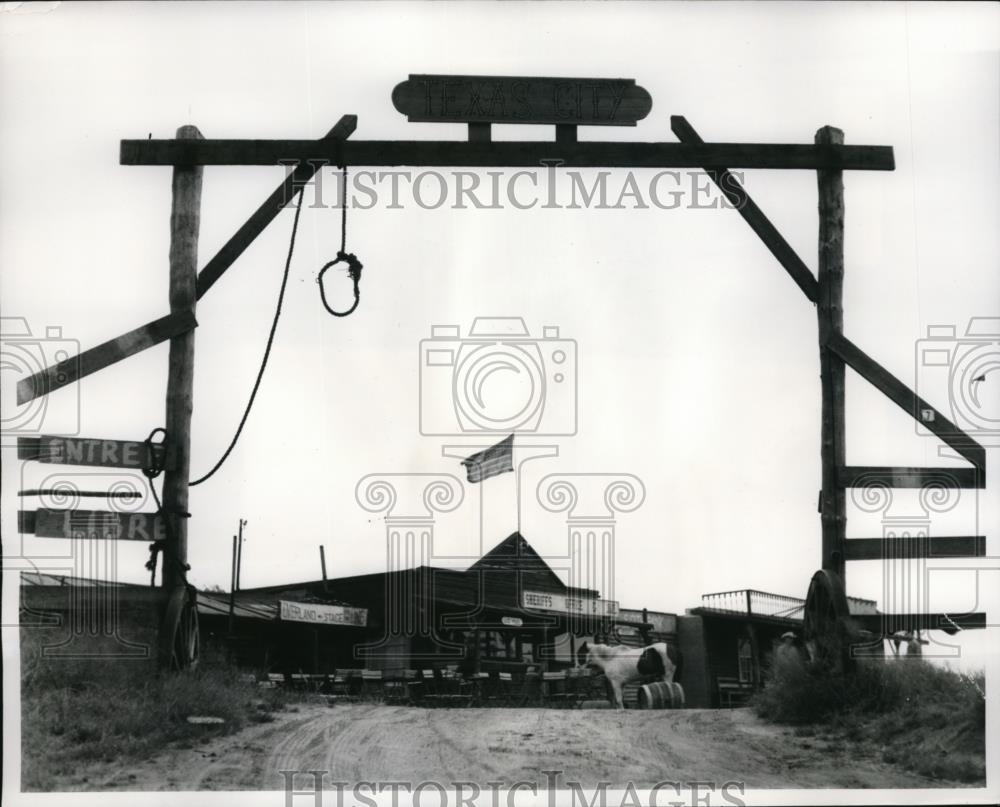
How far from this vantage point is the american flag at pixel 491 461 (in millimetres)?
8531

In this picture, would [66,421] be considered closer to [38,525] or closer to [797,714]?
[38,525]

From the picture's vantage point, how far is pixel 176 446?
8.23 metres

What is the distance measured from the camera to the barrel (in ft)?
32.7

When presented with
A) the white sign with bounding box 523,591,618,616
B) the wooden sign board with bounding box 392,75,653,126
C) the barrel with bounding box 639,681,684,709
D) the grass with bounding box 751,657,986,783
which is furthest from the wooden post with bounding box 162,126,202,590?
the grass with bounding box 751,657,986,783

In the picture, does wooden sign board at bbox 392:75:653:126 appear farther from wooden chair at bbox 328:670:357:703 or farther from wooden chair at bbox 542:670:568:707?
wooden chair at bbox 542:670:568:707

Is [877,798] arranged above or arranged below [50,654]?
below

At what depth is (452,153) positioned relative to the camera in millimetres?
8156

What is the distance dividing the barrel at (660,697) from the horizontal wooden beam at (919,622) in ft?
6.72

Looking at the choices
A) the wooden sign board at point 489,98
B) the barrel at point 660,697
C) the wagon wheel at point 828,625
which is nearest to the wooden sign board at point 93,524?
the wooden sign board at point 489,98

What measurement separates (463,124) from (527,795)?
461 cm

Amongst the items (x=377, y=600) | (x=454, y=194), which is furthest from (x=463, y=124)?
(x=377, y=600)

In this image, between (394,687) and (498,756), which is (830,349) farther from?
(394,687)

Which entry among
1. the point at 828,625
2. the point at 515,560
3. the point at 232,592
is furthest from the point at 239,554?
the point at 828,625

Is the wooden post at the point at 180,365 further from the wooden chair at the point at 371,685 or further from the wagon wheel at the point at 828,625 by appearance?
the wagon wheel at the point at 828,625
